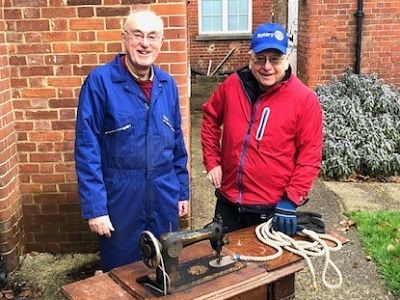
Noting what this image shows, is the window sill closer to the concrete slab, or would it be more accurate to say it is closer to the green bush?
the green bush

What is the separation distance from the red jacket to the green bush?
12.1 ft

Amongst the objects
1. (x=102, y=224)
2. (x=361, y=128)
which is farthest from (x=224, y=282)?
(x=361, y=128)

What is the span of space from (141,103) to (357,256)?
8.28ft

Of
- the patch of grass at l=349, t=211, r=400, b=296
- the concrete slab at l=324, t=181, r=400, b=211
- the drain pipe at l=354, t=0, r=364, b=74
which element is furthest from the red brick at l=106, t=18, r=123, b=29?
the drain pipe at l=354, t=0, r=364, b=74

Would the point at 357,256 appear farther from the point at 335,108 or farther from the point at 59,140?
the point at 335,108

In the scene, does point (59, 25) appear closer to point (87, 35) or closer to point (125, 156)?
point (87, 35)

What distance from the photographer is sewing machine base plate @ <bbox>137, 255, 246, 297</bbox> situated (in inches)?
83.2

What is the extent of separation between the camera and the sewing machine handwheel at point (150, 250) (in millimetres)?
2086

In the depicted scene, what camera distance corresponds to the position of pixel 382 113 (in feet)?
23.5

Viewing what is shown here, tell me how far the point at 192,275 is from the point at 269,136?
35.5 inches

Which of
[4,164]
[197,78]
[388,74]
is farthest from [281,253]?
[197,78]

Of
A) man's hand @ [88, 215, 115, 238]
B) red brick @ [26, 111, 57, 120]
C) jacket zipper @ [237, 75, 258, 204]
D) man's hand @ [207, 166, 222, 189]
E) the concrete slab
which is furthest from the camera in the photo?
the concrete slab

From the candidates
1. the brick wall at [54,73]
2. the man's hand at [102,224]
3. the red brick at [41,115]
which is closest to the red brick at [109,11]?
the brick wall at [54,73]

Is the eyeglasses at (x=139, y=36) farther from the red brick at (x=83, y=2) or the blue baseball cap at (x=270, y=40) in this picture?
the red brick at (x=83, y=2)
